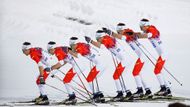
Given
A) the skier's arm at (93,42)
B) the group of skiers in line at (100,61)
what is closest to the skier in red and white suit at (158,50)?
the group of skiers in line at (100,61)

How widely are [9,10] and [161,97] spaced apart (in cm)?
128

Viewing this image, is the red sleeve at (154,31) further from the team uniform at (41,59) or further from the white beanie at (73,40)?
the team uniform at (41,59)

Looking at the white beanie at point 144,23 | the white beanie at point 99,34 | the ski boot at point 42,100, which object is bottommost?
the ski boot at point 42,100

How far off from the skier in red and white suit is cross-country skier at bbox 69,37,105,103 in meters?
0.38

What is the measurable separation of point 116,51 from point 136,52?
0.49 ft

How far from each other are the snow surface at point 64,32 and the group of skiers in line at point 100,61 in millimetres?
37

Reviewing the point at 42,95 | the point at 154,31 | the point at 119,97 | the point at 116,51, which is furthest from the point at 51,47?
the point at 154,31

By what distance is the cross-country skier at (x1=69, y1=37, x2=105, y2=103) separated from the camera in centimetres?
287

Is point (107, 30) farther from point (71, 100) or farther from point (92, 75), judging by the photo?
point (71, 100)

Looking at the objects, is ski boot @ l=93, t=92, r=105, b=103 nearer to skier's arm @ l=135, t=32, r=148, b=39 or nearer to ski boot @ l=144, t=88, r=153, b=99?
ski boot @ l=144, t=88, r=153, b=99

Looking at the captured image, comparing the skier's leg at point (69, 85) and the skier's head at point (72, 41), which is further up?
the skier's head at point (72, 41)

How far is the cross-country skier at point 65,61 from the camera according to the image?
2838 millimetres

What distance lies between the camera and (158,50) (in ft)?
9.67

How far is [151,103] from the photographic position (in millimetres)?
2916
